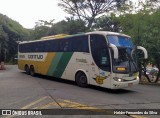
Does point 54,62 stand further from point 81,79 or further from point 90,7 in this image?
point 90,7

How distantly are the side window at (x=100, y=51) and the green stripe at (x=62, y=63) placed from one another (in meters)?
2.26

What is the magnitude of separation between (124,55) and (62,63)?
486 cm

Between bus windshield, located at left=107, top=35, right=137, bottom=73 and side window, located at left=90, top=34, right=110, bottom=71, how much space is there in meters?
0.37

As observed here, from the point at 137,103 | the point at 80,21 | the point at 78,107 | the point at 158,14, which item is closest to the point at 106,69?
the point at 137,103

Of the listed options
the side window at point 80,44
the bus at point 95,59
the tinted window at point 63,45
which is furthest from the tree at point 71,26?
the side window at point 80,44

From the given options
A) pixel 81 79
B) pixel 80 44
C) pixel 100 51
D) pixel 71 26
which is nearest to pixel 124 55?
pixel 100 51

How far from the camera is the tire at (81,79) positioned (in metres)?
14.7

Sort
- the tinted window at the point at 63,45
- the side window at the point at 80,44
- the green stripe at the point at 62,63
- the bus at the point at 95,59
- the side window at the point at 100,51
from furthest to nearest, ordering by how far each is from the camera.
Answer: the green stripe at the point at 62,63 < the tinted window at the point at 63,45 < the side window at the point at 80,44 < the side window at the point at 100,51 < the bus at the point at 95,59

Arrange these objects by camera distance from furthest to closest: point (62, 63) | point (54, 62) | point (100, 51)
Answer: point (54, 62), point (62, 63), point (100, 51)

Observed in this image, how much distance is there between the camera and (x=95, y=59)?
13.8 m

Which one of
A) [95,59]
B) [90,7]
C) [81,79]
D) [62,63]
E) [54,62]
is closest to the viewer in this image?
Answer: [95,59]

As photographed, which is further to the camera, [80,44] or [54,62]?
[54,62]

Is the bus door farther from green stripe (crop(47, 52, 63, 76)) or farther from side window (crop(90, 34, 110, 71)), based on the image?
green stripe (crop(47, 52, 63, 76))

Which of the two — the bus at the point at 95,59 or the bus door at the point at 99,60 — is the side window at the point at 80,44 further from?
the bus door at the point at 99,60
